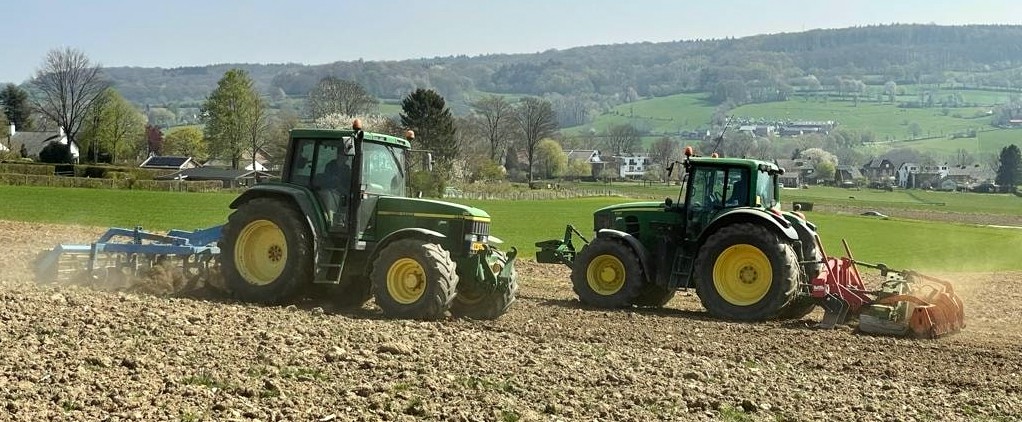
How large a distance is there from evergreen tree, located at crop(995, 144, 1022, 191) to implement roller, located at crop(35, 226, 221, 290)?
85.3 metres

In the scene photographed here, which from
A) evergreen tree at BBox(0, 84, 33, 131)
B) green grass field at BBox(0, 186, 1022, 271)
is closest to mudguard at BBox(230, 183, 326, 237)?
green grass field at BBox(0, 186, 1022, 271)

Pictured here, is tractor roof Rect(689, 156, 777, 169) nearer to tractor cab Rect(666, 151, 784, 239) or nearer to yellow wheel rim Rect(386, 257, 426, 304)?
tractor cab Rect(666, 151, 784, 239)

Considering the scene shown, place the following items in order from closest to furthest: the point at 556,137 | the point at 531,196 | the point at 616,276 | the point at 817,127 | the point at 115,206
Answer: the point at 616,276, the point at 115,206, the point at 531,196, the point at 556,137, the point at 817,127

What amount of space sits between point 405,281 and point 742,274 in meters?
4.89

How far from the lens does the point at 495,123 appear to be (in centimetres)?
10688

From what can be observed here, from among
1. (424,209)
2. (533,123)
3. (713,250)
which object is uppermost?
(533,123)

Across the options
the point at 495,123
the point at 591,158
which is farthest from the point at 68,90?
the point at 591,158

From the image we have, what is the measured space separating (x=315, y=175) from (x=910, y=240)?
3543 cm

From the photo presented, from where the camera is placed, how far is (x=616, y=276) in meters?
15.1

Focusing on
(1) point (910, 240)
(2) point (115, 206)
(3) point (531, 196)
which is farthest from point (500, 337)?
(3) point (531, 196)

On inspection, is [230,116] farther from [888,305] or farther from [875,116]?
[875,116]

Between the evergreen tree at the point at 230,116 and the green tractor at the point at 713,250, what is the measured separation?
66.2 meters

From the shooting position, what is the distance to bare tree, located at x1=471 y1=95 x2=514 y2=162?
106625 millimetres

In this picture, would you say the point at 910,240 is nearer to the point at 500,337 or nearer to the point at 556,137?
the point at 500,337
